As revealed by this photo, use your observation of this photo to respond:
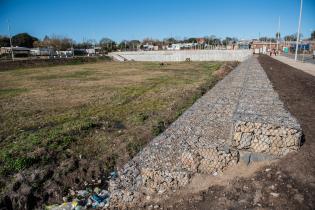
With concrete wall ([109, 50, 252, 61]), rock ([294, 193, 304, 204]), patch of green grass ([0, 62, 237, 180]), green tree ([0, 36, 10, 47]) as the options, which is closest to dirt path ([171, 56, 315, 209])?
rock ([294, 193, 304, 204])

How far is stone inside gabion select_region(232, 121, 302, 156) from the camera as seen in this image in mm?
5619

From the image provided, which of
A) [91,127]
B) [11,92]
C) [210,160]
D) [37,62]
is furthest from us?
[37,62]

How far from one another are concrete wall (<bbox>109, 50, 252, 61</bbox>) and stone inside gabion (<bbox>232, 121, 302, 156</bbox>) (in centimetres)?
5745

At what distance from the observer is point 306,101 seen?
11.6 meters

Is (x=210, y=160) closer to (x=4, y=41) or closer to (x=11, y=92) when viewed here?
(x=11, y=92)

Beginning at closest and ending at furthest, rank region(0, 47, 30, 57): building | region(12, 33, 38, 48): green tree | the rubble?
the rubble < region(0, 47, 30, 57): building < region(12, 33, 38, 48): green tree

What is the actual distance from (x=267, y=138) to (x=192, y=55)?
221 ft

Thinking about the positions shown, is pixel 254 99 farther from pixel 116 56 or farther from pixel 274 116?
pixel 116 56

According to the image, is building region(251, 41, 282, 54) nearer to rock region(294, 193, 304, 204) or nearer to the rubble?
the rubble

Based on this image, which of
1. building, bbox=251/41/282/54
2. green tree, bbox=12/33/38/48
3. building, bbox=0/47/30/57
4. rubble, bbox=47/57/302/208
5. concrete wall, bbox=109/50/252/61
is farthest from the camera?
green tree, bbox=12/33/38/48

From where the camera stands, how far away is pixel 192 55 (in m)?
71.1

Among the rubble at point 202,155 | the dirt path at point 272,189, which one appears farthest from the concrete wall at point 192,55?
the dirt path at point 272,189

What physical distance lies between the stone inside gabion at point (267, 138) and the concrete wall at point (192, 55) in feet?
188

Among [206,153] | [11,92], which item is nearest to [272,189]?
[206,153]
